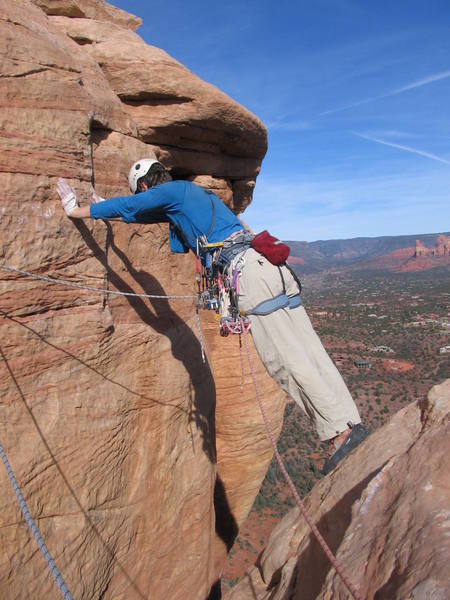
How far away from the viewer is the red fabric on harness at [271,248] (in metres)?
3.84

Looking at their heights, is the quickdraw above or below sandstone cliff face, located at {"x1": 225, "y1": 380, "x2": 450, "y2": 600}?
above

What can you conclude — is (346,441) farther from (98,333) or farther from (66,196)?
(66,196)

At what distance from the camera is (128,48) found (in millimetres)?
6242

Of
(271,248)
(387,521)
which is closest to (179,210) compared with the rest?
(271,248)

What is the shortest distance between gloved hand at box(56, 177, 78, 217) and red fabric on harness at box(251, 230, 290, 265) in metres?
1.93

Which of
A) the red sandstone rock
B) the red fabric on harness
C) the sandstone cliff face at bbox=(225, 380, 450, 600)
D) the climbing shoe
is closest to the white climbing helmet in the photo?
the red fabric on harness

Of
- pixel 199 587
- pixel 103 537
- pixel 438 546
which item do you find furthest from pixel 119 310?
pixel 199 587

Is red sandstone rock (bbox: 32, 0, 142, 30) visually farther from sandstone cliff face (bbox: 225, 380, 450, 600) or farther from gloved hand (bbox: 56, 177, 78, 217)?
sandstone cliff face (bbox: 225, 380, 450, 600)

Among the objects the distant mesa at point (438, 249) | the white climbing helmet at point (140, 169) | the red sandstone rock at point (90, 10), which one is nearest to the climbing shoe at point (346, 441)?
the white climbing helmet at point (140, 169)

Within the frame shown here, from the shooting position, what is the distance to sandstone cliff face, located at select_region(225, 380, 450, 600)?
1871 millimetres

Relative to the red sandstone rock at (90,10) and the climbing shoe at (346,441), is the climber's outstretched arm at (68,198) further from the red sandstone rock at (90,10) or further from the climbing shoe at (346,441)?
the red sandstone rock at (90,10)

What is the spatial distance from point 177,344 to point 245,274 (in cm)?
273

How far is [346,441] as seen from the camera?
3400 mm

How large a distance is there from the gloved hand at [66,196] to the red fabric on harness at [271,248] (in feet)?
6.33
